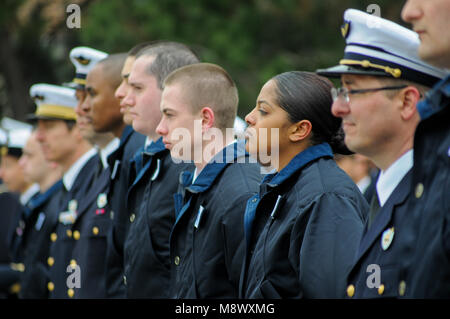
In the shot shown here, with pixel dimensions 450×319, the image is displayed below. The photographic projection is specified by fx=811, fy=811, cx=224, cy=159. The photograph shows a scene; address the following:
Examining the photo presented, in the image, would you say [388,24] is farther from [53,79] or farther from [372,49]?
[53,79]

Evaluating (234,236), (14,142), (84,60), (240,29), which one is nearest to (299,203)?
(234,236)

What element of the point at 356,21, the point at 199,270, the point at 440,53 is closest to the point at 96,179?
the point at 199,270

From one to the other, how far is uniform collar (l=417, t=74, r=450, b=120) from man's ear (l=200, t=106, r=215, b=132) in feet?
6.50

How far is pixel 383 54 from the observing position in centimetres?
335

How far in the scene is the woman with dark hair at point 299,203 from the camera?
3.53m

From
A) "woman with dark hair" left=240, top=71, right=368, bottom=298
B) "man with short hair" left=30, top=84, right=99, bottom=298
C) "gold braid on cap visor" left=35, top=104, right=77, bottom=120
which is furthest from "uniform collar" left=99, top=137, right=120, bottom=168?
"woman with dark hair" left=240, top=71, right=368, bottom=298

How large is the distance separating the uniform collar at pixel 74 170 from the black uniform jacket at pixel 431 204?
4.82 meters

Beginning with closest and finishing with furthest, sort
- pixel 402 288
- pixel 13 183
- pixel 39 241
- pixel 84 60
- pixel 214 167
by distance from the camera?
pixel 402 288 < pixel 214 167 < pixel 84 60 < pixel 39 241 < pixel 13 183

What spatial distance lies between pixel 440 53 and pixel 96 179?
4.15m

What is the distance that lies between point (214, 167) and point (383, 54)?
1405 millimetres

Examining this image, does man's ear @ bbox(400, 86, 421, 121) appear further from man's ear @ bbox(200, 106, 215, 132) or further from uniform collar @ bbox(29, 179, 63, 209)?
uniform collar @ bbox(29, 179, 63, 209)

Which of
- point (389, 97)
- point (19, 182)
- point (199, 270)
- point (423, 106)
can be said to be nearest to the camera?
point (423, 106)

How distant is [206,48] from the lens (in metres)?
13.4

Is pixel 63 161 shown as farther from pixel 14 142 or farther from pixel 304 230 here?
pixel 304 230
